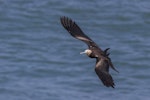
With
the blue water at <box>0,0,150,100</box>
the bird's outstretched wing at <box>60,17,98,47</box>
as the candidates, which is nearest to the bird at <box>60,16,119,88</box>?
the bird's outstretched wing at <box>60,17,98,47</box>

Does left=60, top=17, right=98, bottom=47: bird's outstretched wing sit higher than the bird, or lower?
higher

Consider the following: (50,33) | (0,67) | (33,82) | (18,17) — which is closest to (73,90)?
(33,82)

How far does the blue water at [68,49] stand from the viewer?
13141mm

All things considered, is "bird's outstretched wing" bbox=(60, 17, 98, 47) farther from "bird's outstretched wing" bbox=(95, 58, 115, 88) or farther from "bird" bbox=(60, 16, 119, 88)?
"bird's outstretched wing" bbox=(95, 58, 115, 88)

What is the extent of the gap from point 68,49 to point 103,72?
7503mm

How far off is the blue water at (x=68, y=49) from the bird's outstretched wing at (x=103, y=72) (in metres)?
4.85

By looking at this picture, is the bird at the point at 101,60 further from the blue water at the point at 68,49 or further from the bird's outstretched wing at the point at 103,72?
the blue water at the point at 68,49

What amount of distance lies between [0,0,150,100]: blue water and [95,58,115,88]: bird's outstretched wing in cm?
485

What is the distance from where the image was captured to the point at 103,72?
25.3ft

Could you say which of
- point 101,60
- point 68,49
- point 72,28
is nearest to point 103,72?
point 101,60

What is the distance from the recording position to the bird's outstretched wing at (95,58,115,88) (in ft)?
24.5

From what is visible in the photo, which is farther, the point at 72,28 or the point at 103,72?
the point at 72,28

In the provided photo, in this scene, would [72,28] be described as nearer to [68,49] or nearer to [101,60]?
[101,60]

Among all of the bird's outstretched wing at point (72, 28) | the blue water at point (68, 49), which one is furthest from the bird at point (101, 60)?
the blue water at point (68, 49)
